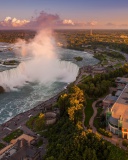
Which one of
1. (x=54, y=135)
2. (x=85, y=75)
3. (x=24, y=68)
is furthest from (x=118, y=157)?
(x=24, y=68)

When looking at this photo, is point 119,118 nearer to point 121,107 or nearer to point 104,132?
point 104,132

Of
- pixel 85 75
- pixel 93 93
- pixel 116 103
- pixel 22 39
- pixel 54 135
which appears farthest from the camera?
pixel 22 39

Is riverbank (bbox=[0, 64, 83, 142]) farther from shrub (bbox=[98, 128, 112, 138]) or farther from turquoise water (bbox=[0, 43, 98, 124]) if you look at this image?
shrub (bbox=[98, 128, 112, 138])

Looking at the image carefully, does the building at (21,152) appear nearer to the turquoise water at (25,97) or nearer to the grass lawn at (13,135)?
the grass lawn at (13,135)

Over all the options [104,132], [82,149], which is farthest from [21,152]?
[104,132]

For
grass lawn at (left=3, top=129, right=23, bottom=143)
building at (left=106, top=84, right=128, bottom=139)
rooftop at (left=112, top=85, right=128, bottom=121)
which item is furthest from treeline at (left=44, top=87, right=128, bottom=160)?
rooftop at (left=112, top=85, right=128, bottom=121)

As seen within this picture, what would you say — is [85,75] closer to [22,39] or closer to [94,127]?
[94,127]

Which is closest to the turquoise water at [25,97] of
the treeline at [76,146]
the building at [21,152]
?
the building at [21,152]

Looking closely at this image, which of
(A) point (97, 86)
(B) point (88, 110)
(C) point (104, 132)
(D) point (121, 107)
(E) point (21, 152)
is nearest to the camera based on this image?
(E) point (21, 152)
